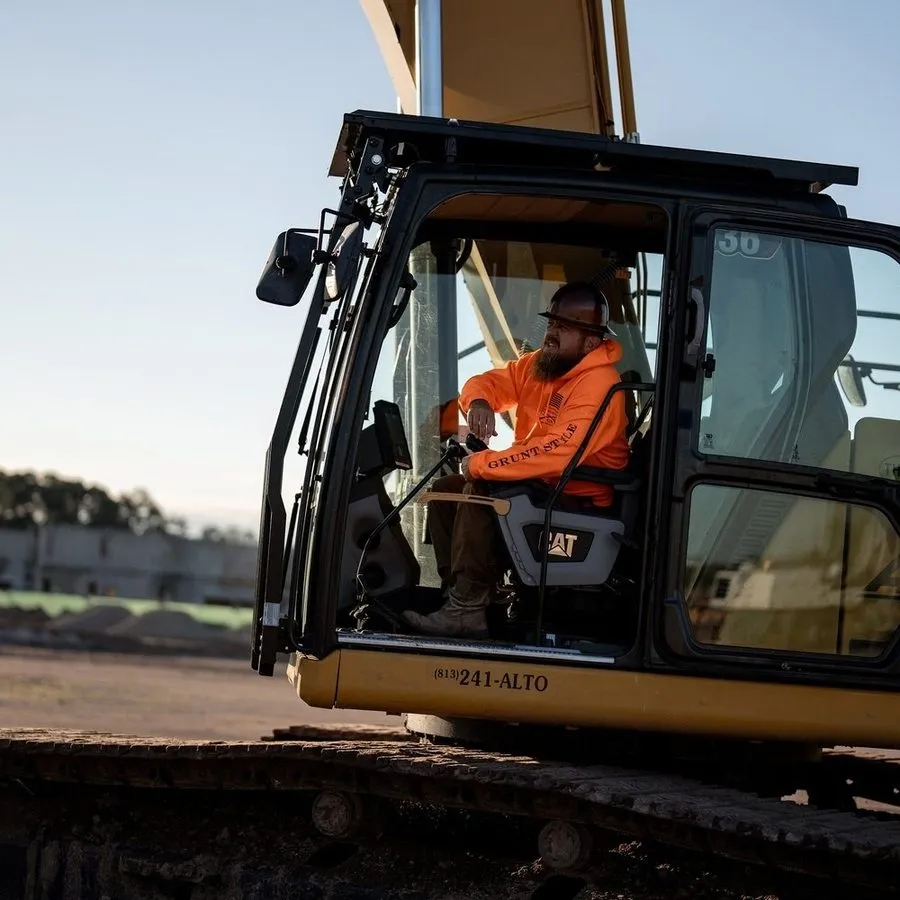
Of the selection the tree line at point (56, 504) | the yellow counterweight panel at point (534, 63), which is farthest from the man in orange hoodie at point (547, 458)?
the tree line at point (56, 504)

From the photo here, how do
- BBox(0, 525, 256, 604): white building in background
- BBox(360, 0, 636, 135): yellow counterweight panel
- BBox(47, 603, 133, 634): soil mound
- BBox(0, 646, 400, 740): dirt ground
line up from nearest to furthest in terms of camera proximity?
1. BBox(360, 0, 636, 135): yellow counterweight panel
2. BBox(0, 646, 400, 740): dirt ground
3. BBox(47, 603, 133, 634): soil mound
4. BBox(0, 525, 256, 604): white building in background

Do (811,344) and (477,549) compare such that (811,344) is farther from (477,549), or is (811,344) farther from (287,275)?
(287,275)

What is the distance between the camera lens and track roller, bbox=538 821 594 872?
4.73 metres

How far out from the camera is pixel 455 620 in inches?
207

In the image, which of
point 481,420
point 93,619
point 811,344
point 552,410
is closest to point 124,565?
point 93,619

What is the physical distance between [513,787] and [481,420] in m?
1.49

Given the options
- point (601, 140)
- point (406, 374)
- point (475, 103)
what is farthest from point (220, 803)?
point (475, 103)

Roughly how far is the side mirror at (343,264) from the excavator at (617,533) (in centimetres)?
1

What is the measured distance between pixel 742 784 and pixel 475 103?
335 centimetres

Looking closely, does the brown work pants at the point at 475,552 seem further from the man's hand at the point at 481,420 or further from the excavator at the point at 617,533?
the man's hand at the point at 481,420

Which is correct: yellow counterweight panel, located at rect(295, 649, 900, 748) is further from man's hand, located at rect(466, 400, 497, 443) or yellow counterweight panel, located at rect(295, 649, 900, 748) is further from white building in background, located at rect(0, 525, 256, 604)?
white building in background, located at rect(0, 525, 256, 604)

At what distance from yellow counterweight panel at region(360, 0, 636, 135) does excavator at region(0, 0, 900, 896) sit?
4.93ft

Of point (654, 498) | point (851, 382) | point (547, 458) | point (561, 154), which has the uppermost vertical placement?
point (561, 154)

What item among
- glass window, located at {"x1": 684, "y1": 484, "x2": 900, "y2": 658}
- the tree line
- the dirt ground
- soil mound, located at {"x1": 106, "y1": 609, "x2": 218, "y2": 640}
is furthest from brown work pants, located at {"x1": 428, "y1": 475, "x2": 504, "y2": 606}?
the tree line
